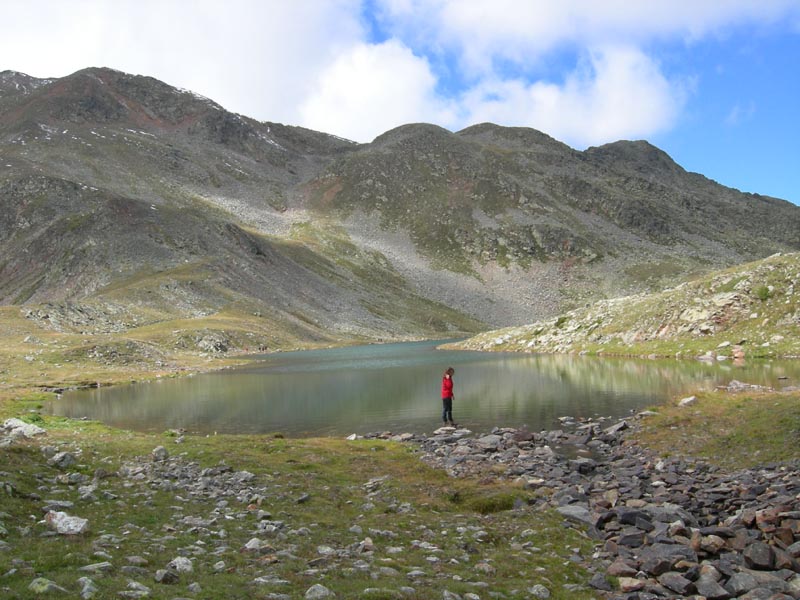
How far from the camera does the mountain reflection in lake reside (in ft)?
124

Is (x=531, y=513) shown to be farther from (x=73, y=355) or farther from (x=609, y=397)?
(x=73, y=355)

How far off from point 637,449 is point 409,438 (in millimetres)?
12116

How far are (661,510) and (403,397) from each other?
34.1 metres

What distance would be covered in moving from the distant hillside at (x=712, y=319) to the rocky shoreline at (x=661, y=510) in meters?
36.9

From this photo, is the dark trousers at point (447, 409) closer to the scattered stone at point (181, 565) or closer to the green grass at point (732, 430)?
the green grass at point (732, 430)

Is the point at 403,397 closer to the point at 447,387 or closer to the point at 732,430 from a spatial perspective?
the point at 447,387

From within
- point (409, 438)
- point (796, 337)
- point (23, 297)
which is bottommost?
point (409, 438)

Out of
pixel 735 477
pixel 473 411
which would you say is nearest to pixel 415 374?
pixel 473 411

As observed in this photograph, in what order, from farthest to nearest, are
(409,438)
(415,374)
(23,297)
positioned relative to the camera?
(23,297) < (415,374) < (409,438)

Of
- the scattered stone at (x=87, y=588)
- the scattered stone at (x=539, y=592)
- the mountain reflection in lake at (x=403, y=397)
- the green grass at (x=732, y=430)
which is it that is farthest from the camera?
the mountain reflection in lake at (x=403, y=397)

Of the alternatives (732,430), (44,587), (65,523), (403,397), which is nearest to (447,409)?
(403,397)

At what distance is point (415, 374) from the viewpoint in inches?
2697

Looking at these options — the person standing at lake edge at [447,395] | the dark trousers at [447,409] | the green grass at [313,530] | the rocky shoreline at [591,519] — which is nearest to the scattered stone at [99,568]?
the rocky shoreline at [591,519]

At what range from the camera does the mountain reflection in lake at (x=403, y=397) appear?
3769cm
